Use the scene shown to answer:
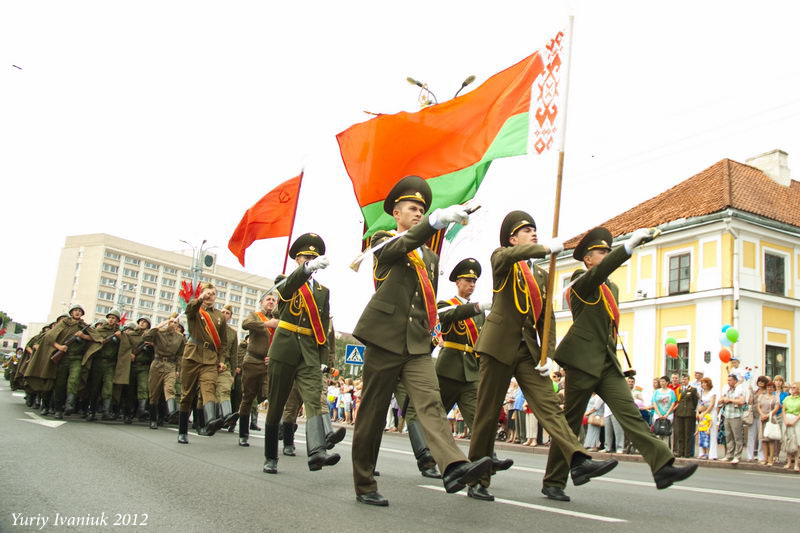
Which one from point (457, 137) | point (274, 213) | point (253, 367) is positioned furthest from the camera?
point (274, 213)

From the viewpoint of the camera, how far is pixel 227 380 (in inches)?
424

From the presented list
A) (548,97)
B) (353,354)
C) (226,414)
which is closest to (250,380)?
(226,414)

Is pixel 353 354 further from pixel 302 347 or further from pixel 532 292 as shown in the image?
pixel 532 292

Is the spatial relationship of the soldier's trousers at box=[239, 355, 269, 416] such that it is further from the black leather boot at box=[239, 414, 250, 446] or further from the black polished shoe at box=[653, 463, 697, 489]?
the black polished shoe at box=[653, 463, 697, 489]

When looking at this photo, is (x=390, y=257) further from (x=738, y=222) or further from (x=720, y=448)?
(x=738, y=222)

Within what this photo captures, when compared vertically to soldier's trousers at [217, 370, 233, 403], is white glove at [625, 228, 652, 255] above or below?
above

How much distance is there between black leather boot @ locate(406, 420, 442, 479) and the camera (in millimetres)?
7316

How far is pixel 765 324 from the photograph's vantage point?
100ft

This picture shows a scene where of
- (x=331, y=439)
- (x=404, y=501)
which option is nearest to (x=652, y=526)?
(x=404, y=501)

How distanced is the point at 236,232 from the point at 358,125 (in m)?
3.28

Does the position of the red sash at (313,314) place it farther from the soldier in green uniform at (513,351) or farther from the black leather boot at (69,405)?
the black leather boot at (69,405)

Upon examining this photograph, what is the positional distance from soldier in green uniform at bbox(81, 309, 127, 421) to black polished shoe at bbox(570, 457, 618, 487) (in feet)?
38.7

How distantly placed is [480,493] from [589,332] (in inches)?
61.7

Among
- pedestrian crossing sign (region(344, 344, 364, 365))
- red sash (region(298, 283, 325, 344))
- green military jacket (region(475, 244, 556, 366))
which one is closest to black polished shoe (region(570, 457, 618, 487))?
green military jacket (region(475, 244, 556, 366))
